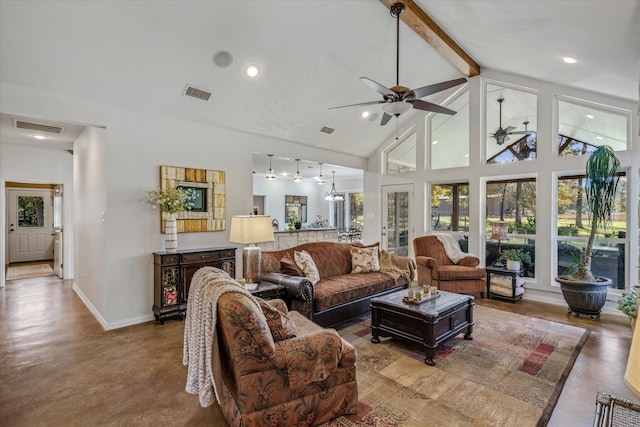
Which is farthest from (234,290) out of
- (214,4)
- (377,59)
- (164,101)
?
(377,59)

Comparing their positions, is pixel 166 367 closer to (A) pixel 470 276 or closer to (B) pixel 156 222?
(B) pixel 156 222

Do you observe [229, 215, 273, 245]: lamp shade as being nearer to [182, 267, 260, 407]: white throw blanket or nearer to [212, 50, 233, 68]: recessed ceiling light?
[182, 267, 260, 407]: white throw blanket

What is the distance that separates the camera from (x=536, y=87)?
5070 millimetres

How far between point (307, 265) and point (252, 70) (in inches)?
102

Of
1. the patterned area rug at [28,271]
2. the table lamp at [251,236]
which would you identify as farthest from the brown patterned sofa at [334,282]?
the patterned area rug at [28,271]

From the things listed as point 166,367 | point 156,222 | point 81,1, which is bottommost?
point 166,367

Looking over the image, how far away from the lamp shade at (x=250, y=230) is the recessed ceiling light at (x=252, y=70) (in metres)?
1.94

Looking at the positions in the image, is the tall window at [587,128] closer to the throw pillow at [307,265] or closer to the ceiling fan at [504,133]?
the ceiling fan at [504,133]

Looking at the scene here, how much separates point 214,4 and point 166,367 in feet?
11.5

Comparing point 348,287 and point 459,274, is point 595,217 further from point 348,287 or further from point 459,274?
point 348,287

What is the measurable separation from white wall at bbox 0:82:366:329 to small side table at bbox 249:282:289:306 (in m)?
1.67

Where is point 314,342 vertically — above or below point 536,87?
below

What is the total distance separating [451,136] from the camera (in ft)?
20.5

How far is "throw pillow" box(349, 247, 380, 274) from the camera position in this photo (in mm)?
4621
